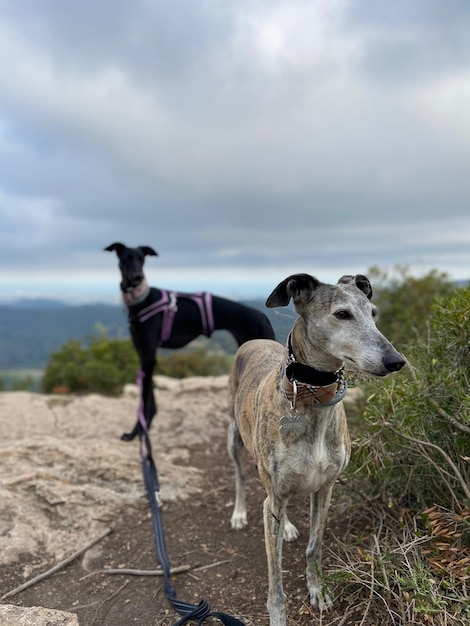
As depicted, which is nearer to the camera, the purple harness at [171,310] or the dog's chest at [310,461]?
the dog's chest at [310,461]

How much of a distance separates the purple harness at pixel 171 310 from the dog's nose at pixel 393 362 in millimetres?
4303

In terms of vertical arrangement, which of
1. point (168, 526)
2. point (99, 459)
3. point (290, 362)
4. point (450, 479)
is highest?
point (290, 362)

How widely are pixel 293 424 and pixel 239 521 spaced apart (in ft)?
6.59

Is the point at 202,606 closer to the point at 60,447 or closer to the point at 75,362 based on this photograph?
the point at 60,447

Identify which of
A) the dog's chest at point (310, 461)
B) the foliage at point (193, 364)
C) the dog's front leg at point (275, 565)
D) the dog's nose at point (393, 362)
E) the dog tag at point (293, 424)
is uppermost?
the dog's nose at point (393, 362)

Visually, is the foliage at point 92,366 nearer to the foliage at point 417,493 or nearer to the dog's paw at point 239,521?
the dog's paw at point 239,521

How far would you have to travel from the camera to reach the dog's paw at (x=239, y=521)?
4.06 m

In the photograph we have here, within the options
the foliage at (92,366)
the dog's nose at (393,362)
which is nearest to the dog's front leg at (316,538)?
the dog's nose at (393,362)

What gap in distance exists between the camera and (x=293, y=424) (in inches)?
100

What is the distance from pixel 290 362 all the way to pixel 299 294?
0.40m

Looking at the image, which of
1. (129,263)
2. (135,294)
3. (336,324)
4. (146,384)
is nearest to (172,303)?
(135,294)

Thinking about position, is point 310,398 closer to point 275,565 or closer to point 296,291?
point 296,291

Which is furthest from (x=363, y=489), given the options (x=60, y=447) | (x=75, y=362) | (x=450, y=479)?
(x=75, y=362)

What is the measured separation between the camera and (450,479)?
117 inches
